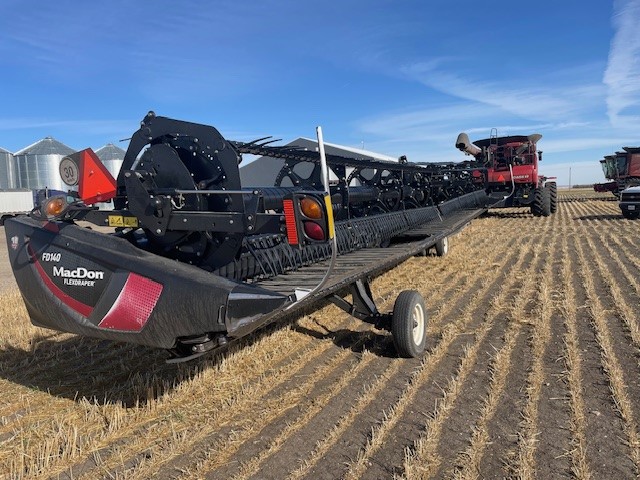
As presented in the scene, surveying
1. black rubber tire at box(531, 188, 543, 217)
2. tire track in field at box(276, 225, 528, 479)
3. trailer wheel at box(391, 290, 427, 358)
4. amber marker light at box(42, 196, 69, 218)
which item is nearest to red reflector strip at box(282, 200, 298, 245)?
tire track in field at box(276, 225, 528, 479)

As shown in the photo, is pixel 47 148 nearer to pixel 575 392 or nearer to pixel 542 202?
pixel 542 202

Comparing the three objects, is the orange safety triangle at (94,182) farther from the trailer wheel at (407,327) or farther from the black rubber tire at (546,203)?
the black rubber tire at (546,203)

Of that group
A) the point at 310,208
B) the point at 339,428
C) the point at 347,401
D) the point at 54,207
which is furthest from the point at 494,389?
the point at 54,207

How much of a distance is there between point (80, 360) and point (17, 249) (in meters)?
1.53

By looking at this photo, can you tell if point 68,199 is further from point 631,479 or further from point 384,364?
point 631,479

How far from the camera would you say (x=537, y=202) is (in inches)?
657

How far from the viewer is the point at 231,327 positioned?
249 centimetres

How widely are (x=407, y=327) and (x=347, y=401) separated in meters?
0.86

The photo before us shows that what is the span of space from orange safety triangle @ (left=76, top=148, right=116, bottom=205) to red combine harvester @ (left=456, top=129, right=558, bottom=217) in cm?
1358

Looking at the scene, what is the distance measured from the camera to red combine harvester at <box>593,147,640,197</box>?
25.6 m

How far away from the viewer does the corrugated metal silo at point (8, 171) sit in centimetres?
3709

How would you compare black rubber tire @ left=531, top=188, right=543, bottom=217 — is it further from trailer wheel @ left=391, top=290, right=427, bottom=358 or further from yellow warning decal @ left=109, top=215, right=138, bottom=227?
yellow warning decal @ left=109, top=215, right=138, bottom=227

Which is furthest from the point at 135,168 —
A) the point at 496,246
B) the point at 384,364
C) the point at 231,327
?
the point at 496,246

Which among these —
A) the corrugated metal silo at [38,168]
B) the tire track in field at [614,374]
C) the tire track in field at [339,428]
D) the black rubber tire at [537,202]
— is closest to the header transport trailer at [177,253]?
the tire track in field at [339,428]
